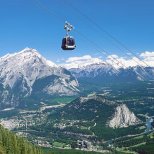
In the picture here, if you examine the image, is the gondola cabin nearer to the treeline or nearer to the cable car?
the cable car

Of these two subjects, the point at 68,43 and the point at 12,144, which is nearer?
the point at 68,43

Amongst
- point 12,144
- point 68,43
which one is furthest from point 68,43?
point 12,144

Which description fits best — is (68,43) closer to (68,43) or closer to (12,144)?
(68,43)

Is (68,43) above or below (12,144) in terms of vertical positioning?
above

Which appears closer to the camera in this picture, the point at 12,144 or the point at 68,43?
the point at 68,43

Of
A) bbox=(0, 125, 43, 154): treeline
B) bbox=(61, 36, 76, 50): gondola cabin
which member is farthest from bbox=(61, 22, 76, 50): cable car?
bbox=(0, 125, 43, 154): treeline

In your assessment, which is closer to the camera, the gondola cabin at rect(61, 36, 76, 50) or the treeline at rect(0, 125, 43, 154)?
the gondola cabin at rect(61, 36, 76, 50)

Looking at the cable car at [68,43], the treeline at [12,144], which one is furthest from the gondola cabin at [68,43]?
the treeline at [12,144]

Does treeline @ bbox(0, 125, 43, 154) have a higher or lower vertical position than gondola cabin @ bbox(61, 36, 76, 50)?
lower

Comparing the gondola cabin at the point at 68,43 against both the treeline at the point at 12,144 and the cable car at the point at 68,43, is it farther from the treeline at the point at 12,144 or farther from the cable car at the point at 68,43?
the treeline at the point at 12,144
